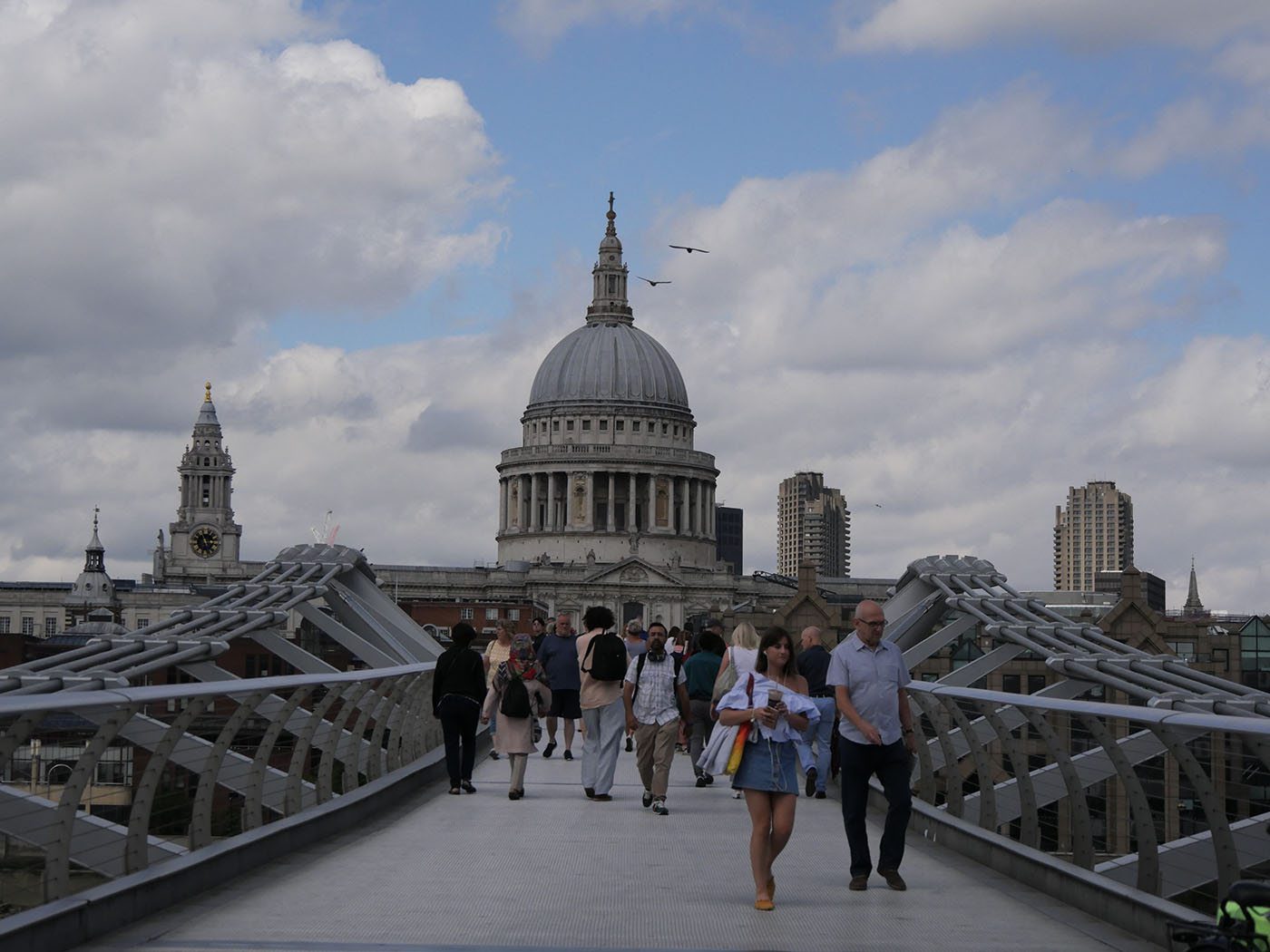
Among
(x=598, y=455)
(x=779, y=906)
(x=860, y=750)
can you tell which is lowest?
(x=779, y=906)

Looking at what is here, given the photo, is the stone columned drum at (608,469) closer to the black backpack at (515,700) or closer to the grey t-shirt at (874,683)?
the black backpack at (515,700)

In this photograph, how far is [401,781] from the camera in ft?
66.3

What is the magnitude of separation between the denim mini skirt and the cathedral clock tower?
6224 inches

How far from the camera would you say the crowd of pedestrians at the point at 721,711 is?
43.1 feet

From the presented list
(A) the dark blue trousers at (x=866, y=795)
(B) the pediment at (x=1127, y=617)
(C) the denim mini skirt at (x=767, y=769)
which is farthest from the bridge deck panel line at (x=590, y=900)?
(B) the pediment at (x=1127, y=617)

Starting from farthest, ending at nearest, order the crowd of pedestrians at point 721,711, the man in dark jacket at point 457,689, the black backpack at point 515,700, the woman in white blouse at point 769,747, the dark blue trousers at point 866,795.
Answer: the black backpack at point 515,700
the man in dark jacket at point 457,689
the dark blue trousers at point 866,795
the crowd of pedestrians at point 721,711
the woman in white blouse at point 769,747

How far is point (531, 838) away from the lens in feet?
53.8

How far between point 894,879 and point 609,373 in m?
163

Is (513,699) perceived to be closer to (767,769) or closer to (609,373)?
(767,769)

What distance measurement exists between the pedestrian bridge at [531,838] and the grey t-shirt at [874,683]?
2.95ft

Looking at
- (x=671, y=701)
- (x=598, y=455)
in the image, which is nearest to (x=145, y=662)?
(x=671, y=701)

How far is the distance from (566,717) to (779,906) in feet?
37.0

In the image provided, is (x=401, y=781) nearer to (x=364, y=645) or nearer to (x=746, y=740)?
(x=364, y=645)

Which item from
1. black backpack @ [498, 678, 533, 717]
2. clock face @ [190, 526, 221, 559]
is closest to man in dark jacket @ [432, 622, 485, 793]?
black backpack @ [498, 678, 533, 717]
